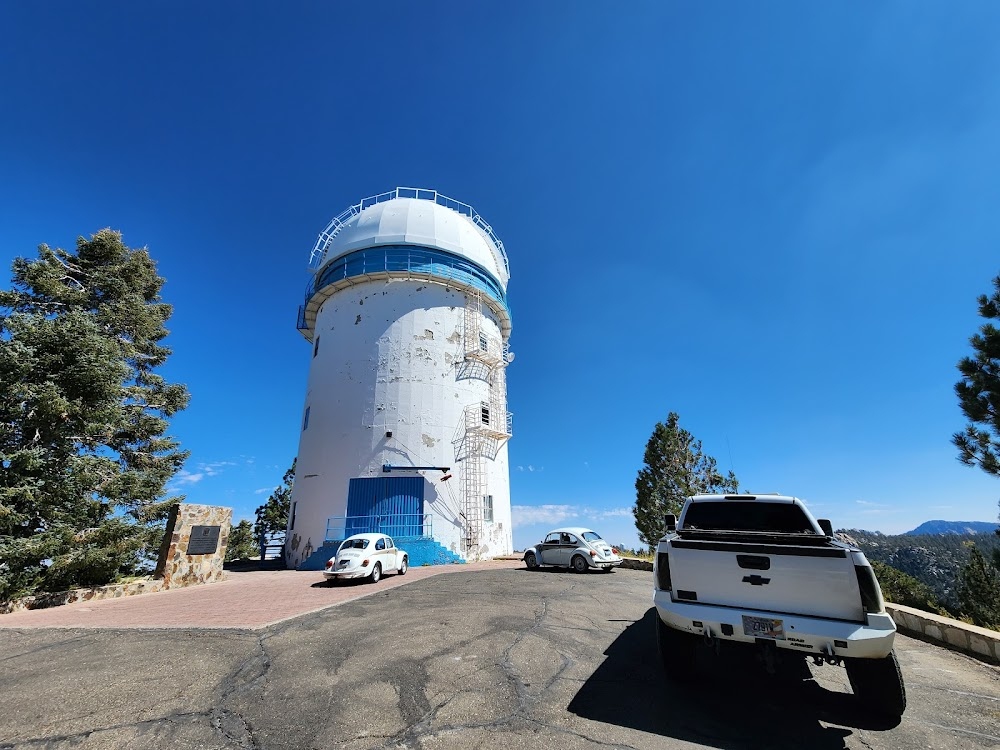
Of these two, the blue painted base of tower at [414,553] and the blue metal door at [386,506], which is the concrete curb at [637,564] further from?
the blue metal door at [386,506]

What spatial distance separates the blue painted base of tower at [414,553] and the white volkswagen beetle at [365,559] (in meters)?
2.93

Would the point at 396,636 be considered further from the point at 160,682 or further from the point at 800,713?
the point at 800,713

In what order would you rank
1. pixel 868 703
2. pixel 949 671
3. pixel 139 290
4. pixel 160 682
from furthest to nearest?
1. pixel 139 290
2. pixel 949 671
3. pixel 160 682
4. pixel 868 703

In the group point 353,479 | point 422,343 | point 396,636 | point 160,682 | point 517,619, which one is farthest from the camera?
point 422,343

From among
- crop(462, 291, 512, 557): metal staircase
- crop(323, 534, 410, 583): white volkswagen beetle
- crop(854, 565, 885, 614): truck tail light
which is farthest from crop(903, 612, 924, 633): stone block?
crop(462, 291, 512, 557): metal staircase

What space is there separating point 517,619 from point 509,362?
1905 cm

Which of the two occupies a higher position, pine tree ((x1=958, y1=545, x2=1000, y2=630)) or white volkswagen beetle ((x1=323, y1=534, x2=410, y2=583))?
white volkswagen beetle ((x1=323, y1=534, x2=410, y2=583))

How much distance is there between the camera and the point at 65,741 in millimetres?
3504

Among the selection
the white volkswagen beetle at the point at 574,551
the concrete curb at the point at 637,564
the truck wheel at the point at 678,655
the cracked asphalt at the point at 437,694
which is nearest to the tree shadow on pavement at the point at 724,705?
the cracked asphalt at the point at 437,694

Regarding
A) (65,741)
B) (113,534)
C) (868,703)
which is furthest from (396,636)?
(113,534)

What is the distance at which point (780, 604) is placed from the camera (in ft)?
13.8

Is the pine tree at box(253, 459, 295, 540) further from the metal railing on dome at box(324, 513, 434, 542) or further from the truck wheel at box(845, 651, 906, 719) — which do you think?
the truck wheel at box(845, 651, 906, 719)

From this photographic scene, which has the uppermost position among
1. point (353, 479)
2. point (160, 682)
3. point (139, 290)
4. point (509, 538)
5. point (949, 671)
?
point (139, 290)

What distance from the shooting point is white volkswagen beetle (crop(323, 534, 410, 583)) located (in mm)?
Result: 12797
